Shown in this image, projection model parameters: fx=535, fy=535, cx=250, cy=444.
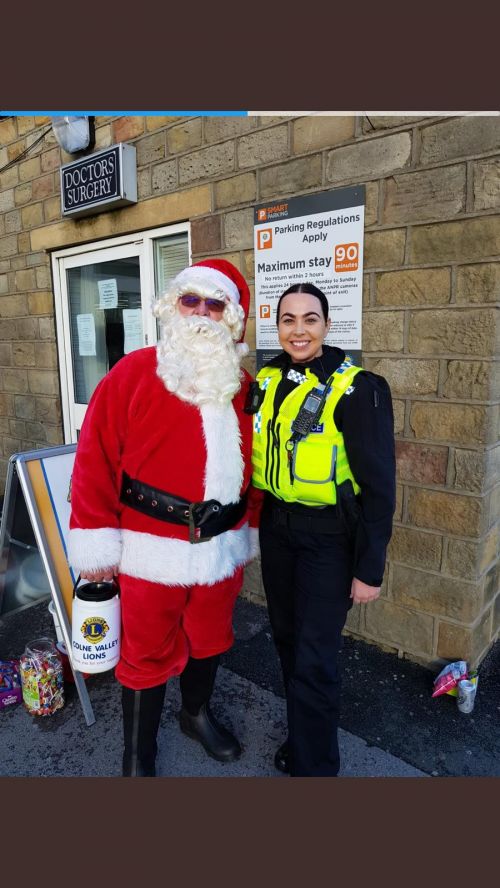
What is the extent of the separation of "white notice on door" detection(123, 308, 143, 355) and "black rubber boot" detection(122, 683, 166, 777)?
2777 millimetres

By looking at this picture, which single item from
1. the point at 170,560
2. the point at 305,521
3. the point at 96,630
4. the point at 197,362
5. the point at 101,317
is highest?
the point at 101,317

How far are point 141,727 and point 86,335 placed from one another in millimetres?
3489

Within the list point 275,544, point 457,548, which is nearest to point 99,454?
point 275,544

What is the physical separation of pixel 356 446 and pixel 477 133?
1.59 meters

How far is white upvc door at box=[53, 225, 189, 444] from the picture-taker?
3.84m

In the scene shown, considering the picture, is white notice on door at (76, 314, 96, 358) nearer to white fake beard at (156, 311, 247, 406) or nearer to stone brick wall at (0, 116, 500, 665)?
stone brick wall at (0, 116, 500, 665)

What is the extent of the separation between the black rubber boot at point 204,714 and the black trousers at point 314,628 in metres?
0.36

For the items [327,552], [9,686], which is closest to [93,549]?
[327,552]

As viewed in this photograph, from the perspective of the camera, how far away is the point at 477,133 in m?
2.31

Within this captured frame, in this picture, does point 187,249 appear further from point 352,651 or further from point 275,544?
point 352,651

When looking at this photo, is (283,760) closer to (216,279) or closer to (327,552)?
(327,552)

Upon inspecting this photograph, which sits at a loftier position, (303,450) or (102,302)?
(102,302)

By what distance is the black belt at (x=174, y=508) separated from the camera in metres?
1.83

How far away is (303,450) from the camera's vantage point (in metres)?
1.80
